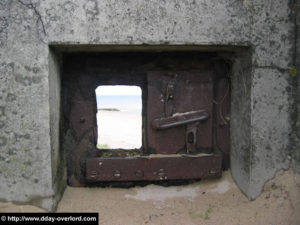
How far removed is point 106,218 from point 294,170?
4.91 ft

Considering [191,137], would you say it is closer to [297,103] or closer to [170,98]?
[170,98]

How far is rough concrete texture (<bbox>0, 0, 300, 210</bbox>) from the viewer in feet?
5.92

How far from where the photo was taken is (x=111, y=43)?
1855 millimetres

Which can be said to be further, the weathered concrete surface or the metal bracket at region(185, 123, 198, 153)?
the metal bracket at region(185, 123, 198, 153)

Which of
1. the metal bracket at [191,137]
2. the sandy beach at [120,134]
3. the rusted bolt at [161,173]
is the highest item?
the metal bracket at [191,137]

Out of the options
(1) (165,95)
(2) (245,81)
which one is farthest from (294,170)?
(1) (165,95)

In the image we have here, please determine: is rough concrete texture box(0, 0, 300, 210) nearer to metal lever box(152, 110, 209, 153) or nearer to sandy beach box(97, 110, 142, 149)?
metal lever box(152, 110, 209, 153)

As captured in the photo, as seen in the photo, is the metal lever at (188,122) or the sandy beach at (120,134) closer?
the metal lever at (188,122)

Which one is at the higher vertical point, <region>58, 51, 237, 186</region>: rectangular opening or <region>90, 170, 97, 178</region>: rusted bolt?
<region>58, 51, 237, 186</region>: rectangular opening

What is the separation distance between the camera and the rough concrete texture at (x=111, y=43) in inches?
71.1

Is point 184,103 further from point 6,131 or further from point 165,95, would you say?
point 6,131

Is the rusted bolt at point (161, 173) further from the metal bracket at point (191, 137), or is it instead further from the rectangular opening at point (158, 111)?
the metal bracket at point (191, 137)

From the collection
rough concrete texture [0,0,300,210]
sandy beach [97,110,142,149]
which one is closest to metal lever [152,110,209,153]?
rough concrete texture [0,0,300,210]

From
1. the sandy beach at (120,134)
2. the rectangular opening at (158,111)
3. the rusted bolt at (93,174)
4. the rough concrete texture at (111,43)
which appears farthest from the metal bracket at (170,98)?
the sandy beach at (120,134)
